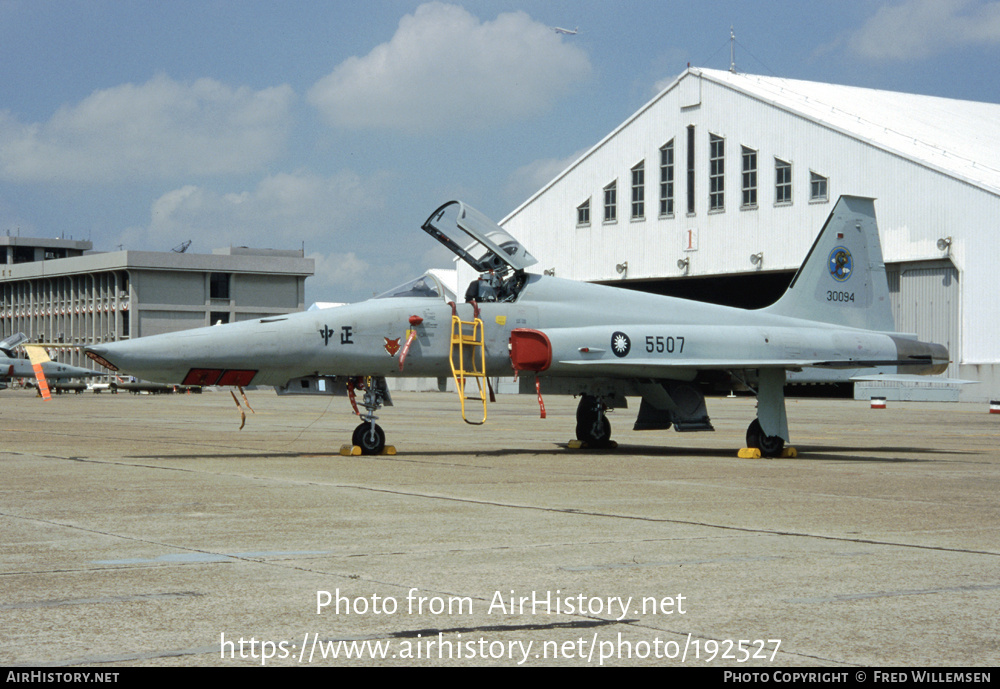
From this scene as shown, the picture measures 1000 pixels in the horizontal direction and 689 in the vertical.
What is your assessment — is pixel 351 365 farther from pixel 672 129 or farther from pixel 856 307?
pixel 672 129

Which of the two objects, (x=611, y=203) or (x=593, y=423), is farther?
(x=611, y=203)

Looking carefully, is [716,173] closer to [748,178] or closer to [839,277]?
[748,178]

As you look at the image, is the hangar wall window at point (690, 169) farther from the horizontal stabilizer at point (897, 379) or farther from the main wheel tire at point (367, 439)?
the main wheel tire at point (367, 439)

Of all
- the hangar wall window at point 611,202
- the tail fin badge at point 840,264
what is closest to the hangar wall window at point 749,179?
the hangar wall window at point 611,202

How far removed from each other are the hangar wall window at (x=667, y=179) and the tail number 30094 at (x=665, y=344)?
40.3 m

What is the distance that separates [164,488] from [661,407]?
28.0 feet

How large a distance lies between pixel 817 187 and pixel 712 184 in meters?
5.93

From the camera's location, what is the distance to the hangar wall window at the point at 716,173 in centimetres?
5338

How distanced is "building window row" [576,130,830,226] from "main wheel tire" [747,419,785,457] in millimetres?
35020

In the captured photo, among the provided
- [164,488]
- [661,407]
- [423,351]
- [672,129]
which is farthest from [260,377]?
[672,129]

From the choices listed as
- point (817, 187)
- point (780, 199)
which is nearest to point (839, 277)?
point (817, 187)

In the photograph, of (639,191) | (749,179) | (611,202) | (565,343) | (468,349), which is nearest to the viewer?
(468,349)

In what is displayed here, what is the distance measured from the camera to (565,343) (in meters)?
15.8

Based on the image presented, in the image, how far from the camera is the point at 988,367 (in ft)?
146
